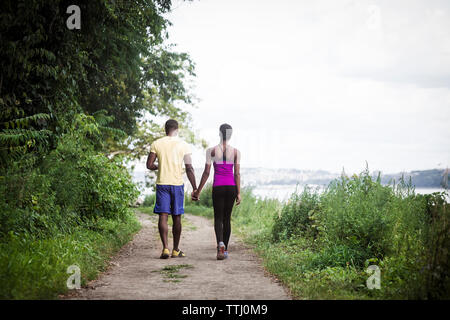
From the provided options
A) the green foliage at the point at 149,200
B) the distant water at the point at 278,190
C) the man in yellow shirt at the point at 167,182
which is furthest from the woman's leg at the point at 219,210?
the green foliage at the point at 149,200

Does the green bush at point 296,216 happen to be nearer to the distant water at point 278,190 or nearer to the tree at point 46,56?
the distant water at point 278,190

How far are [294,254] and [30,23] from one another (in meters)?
6.90

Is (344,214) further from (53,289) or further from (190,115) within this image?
(190,115)

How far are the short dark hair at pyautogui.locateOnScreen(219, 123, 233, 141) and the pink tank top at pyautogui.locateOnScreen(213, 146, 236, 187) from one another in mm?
408

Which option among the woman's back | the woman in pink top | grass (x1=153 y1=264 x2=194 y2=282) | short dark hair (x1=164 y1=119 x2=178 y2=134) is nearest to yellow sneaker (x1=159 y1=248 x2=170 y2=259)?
grass (x1=153 y1=264 x2=194 y2=282)

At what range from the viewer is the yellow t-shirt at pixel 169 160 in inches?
287

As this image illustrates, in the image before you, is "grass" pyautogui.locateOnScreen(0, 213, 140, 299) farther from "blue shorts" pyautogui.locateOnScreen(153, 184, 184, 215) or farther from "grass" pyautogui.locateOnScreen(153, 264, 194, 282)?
"blue shorts" pyautogui.locateOnScreen(153, 184, 184, 215)

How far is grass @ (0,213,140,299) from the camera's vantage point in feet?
14.3

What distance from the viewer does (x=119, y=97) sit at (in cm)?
1709

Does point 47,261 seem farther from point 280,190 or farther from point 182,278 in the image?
point 280,190

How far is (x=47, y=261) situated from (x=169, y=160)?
2857 millimetres

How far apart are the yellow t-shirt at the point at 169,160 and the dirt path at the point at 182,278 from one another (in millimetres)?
1515

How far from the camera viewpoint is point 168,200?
725 centimetres
